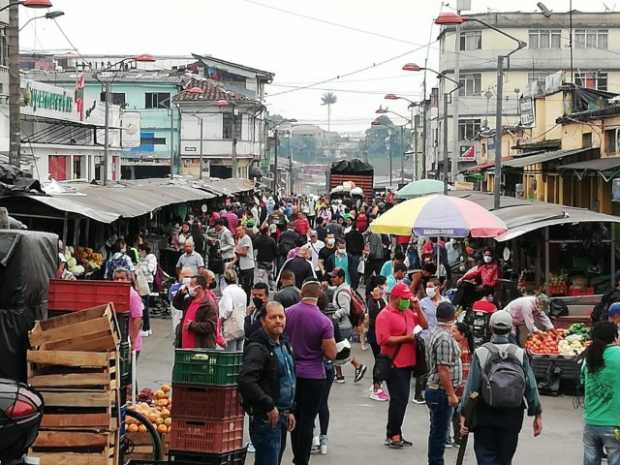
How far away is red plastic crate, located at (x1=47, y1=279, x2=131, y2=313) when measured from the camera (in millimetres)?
10469

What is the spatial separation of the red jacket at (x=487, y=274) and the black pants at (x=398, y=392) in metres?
8.67

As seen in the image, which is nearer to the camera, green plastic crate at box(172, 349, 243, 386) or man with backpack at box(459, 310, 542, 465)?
man with backpack at box(459, 310, 542, 465)

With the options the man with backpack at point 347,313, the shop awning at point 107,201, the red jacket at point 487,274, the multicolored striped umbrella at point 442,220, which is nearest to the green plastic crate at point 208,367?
the man with backpack at point 347,313

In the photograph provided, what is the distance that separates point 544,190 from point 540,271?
16156mm

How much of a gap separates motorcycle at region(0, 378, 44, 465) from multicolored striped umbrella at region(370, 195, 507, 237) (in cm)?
1132

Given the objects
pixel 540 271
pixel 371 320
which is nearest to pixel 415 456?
pixel 371 320

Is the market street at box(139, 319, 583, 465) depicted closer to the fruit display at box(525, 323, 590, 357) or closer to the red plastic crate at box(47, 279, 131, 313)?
the fruit display at box(525, 323, 590, 357)

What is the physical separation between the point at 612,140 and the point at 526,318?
1294cm

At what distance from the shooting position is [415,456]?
12.5m

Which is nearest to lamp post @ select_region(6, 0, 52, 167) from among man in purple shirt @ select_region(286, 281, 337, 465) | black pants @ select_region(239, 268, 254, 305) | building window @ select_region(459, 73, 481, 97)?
black pants @ select_region(239, 268, 254, 305)

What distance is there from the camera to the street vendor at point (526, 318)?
17172 millimetres

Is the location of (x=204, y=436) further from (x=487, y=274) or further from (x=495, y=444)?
(x=487, y=274)

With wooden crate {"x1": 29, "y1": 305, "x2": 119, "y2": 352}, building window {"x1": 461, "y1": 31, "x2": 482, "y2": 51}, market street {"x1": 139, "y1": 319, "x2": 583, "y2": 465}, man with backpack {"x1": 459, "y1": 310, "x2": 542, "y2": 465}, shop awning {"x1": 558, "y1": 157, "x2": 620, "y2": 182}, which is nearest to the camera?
wooden crate {"x1": 29, "y1": 305, "x2": 119, "y2": 352}

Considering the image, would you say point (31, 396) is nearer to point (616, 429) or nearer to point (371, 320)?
point (616, 429)
